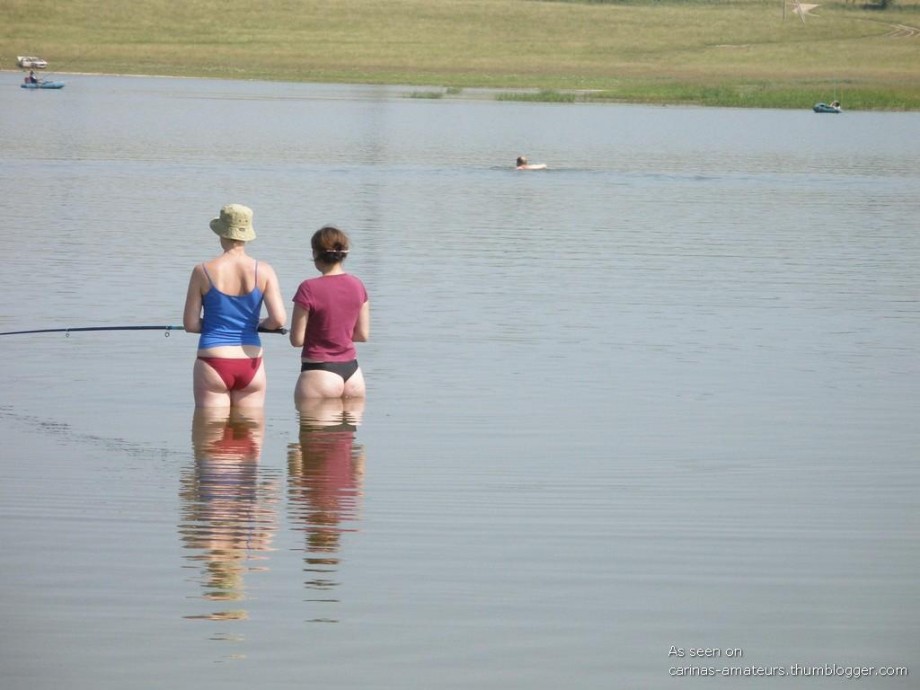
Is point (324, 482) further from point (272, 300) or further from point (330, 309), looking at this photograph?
point (330, 309)

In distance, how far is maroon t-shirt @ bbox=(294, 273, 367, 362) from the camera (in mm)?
9453

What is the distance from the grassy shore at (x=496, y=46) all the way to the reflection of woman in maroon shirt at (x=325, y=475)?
71.2 metres

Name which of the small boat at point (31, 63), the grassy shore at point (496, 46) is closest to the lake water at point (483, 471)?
the grassy shore at point (496, 46)

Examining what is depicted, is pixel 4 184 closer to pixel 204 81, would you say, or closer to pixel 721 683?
pixel 721 683

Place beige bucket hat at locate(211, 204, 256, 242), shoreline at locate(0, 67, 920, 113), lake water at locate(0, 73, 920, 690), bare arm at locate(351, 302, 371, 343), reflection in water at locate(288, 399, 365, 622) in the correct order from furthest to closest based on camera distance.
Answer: shoreline at locate(0, 67, 920, 113), bare arm at locate(351, 302, 371, 343), beige bucket hat at locate(211, 204, 256, 242), reflection in water at locate(288, 399, 365, 622), lake water at locate(0, 73, 920, 690)

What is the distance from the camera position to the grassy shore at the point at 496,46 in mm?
92438

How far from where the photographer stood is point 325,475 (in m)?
8.61

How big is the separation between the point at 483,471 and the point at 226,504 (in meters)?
1.55

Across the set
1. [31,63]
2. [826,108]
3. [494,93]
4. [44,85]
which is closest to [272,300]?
[44,85]

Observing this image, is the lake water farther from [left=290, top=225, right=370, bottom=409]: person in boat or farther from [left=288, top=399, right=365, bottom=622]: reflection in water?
[left=290, top=225, right=370, bottom=409]: person in boat

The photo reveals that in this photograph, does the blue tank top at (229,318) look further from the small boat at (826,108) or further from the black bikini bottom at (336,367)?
the small boat at (826,108)

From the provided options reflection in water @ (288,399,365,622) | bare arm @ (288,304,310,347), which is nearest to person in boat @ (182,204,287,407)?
bare arm @ (288,304,310,347)

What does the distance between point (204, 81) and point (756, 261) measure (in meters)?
74.3

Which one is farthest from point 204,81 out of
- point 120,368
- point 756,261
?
point 120,368
